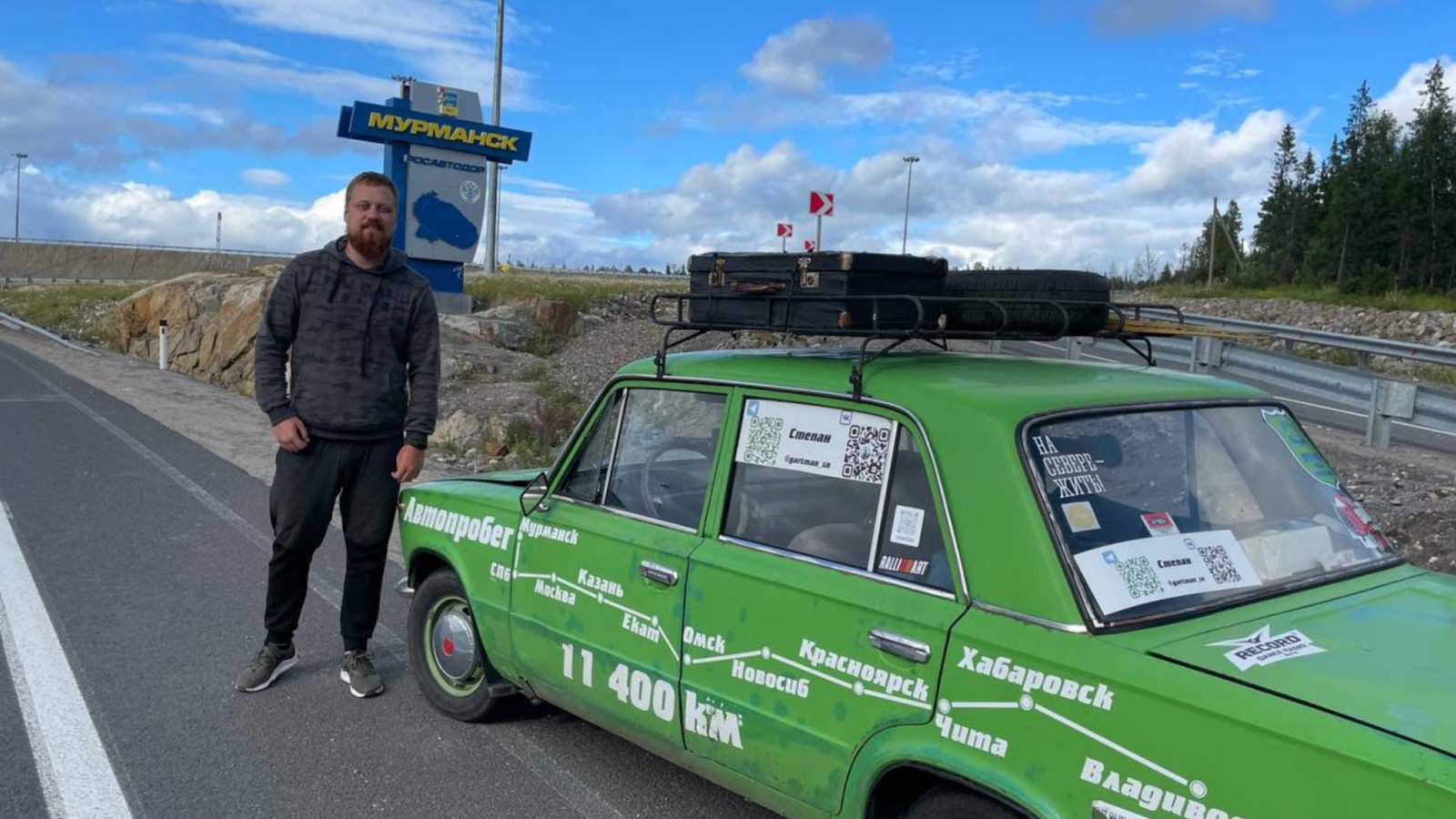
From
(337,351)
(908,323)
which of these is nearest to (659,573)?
(908,323)

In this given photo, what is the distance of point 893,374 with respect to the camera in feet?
10.0

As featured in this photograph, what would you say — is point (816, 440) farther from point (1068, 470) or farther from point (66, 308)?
point (66, 308)

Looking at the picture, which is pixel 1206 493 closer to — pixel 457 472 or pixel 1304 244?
pixel 457 472

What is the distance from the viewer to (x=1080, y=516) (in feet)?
8.63

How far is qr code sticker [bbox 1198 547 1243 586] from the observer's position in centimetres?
270

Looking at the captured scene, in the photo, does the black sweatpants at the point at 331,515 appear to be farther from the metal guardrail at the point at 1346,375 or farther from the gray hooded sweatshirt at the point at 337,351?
the metal guardrail at the point at 1346,375

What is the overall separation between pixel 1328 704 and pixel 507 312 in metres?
20.4

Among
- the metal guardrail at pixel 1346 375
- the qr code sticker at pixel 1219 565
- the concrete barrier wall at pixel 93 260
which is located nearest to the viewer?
the qr code sticker at pixel 1219 565

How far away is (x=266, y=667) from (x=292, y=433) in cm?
107

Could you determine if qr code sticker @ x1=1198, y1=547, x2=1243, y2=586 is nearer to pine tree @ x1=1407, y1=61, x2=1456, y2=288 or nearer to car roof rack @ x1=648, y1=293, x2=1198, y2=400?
car roof rack @ x1=648, y1=293, x2=1198, y2=400

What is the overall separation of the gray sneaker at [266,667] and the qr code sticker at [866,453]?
9.95 feet

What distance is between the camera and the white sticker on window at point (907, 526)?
284cm

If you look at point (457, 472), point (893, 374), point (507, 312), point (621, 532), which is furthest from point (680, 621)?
point (507, 312)

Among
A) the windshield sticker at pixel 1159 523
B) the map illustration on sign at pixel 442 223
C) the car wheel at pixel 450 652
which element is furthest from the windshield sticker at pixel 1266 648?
the map illustration on sign at pixel 442 223
